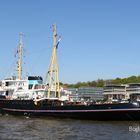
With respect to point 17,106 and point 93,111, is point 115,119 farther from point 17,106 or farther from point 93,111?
point 17,106

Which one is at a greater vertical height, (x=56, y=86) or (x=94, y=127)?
(x=56, y=86)

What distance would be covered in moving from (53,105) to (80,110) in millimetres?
5450

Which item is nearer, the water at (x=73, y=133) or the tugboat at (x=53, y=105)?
the water at (x=73, y=133)

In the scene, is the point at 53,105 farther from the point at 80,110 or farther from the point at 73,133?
the point at 73,133

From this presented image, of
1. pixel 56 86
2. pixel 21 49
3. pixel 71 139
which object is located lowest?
pixel 71 139

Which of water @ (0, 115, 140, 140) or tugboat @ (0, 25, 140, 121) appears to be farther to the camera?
tugboat @ (0, 25, 140, 121)

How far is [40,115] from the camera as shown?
6331cm

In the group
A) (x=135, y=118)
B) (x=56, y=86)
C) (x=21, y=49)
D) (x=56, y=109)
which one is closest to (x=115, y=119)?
(x=135, y=118)

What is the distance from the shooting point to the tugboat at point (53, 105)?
55938mm

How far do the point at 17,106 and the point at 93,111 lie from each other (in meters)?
15.7

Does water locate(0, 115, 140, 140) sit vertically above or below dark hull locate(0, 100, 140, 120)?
below

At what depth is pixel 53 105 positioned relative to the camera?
62062mm

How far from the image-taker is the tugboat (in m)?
55.9

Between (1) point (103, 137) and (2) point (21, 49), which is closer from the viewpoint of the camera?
(1) point (103, 137)
